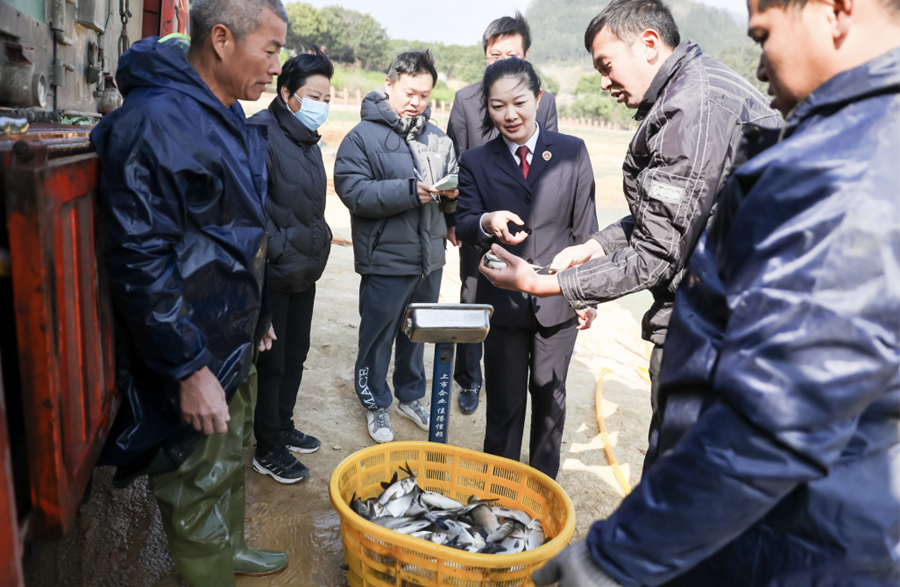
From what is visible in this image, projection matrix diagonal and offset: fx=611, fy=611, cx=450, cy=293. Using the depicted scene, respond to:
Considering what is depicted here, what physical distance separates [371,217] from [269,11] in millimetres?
1764

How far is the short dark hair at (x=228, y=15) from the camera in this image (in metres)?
2.00

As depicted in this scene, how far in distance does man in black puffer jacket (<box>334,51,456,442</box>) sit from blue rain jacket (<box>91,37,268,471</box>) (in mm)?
1590

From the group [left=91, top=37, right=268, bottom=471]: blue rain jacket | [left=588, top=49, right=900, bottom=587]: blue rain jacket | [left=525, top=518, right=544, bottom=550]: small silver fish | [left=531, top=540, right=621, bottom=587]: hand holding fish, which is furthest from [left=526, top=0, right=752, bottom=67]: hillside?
[left=531, top=540, right=621, bottom=587]: hand holding fish

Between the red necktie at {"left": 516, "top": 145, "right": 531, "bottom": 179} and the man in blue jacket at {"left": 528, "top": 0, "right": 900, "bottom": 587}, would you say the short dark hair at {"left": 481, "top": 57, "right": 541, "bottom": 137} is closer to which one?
the red necktie at {"left": 516, "top": 145, "right": 531, "bottom": 179}

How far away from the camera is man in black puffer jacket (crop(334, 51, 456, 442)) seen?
3.70 m

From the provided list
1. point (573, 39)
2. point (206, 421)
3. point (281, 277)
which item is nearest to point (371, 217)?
point (281, 277)

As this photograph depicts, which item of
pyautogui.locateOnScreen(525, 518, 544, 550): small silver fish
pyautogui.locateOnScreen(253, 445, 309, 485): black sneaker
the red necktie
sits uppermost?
the red necktie

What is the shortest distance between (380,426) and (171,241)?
236 centimetres

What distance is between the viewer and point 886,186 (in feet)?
2.90

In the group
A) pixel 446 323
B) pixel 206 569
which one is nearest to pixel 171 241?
pixel 446 323

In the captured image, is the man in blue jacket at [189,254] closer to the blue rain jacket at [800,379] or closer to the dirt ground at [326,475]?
the dirt ground at [326,475]

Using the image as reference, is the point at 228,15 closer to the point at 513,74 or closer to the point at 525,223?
the point at 513,74

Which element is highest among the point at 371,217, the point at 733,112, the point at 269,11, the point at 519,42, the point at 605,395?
the point at 519,42

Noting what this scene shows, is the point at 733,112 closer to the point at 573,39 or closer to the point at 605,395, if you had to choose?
the point at 605,395
